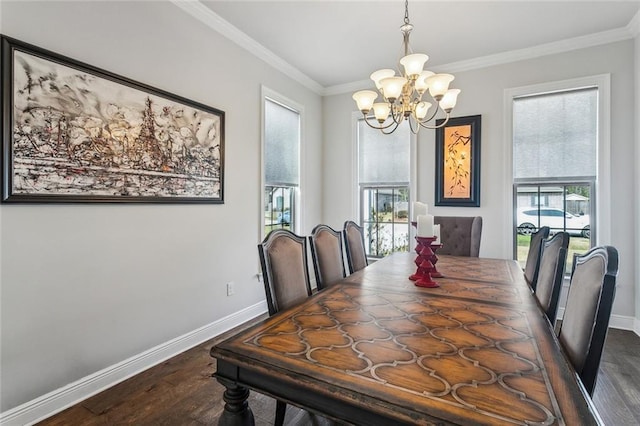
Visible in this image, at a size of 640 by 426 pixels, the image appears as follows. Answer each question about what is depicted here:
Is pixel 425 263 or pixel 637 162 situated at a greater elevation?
pixel 637 162

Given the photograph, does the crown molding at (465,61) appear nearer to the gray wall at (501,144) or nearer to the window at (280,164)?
the gray wall at (501,144)

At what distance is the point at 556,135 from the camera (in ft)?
11.3

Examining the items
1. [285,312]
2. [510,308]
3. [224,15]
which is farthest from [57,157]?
[510,308]

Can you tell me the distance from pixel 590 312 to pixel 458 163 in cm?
301

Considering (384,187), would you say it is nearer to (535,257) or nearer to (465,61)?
(465,61)

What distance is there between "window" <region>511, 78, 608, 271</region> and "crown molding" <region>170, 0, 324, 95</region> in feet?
8.34

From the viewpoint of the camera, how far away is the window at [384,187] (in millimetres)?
4277

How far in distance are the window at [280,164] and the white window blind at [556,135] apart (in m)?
2.58

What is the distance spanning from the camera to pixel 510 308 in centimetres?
156

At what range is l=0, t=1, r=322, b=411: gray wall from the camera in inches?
70.2

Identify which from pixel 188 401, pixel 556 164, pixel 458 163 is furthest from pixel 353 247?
pixel 556 164

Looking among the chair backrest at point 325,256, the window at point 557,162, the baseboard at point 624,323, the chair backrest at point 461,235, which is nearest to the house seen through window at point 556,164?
the window at point 557,162

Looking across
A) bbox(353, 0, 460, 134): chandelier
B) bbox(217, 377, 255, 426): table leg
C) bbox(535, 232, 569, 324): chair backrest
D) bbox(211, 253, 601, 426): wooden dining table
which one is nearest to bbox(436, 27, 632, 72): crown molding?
bbox(353, 0, 460, 134): chandelier

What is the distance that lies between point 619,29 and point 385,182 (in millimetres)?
2704
